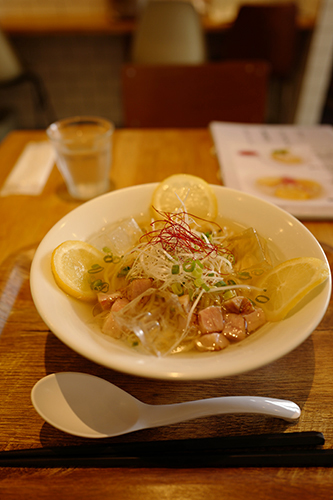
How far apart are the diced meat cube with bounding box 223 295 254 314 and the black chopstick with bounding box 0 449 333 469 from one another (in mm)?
318

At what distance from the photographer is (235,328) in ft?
2.59

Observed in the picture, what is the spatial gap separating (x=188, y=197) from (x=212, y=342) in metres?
0.55

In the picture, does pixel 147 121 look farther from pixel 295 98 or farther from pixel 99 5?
pixel 99 5

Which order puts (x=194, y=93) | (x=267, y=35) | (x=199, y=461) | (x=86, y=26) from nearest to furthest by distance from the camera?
(x=199, y=461) < (x=194, y=93) < (x=267, y=35) < (x=86, y=26)

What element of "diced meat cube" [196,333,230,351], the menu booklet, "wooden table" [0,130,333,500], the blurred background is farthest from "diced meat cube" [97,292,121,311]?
the blurred background

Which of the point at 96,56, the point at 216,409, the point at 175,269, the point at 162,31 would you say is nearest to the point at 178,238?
the point at 175,269

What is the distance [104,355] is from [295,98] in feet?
15.8

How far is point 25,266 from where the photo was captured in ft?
3.67

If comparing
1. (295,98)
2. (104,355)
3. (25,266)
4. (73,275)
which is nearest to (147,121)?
(25,266)

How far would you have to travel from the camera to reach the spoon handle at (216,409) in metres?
0.67

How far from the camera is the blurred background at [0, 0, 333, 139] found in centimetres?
405

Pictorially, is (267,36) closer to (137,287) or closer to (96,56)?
(96,56)

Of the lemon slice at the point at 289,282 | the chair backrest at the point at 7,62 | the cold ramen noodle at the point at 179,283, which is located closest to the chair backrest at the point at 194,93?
the cold ramen noodle at the point at 179,283

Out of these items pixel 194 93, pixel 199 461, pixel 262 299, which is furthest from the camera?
pixel 194 93
